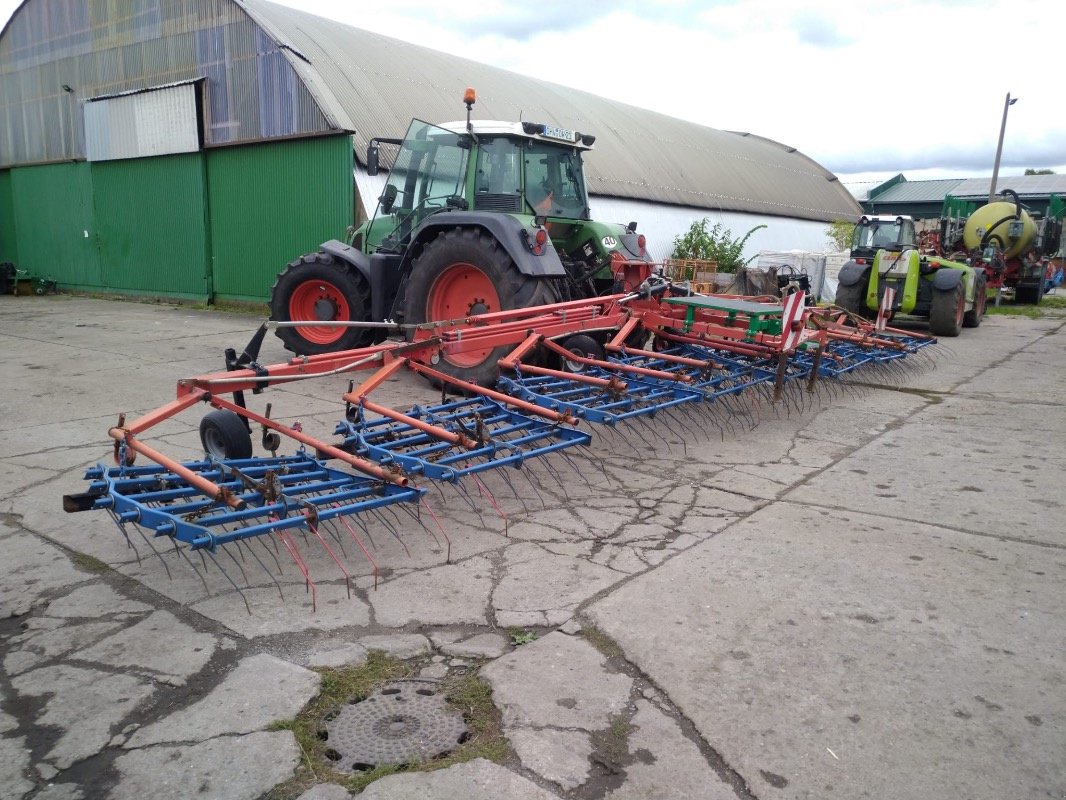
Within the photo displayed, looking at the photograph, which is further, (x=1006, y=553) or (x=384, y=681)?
(x=1006, y=553)

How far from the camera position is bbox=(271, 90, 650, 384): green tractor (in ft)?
21.1

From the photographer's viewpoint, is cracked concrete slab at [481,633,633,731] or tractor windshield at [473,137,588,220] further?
tractor windshield at [473,137,588,220]

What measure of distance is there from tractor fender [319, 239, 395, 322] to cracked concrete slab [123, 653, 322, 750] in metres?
5.00

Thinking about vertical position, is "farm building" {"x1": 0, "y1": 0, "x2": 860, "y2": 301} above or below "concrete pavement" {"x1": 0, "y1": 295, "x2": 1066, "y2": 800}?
above

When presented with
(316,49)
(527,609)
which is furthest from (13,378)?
(316,49)

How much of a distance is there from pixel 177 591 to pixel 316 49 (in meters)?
10.9

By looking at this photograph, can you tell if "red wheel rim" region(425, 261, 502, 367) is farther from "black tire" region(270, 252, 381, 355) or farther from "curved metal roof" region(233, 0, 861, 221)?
"curved metal roof" region(233, 0, 861, 221)

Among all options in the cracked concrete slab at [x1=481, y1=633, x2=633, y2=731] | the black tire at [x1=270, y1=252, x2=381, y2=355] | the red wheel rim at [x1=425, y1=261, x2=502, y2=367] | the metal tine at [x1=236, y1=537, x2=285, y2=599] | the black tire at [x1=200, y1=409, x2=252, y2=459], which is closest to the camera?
the cracked concrete slab at [x1=481, y1=633, x2=633, y2=731]

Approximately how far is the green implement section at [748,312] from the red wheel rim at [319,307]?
3.23 meters

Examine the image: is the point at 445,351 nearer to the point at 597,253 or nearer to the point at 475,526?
the point at 475,526

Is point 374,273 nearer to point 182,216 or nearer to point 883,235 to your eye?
point 182,216

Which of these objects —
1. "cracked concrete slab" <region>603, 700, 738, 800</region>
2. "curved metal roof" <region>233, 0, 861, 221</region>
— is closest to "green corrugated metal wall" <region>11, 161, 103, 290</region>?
"curved metal roof" <region>233, 0, 861, 221</region>

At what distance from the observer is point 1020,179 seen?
40375 mm

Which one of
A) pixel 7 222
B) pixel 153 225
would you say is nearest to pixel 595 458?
pixel 153 225
